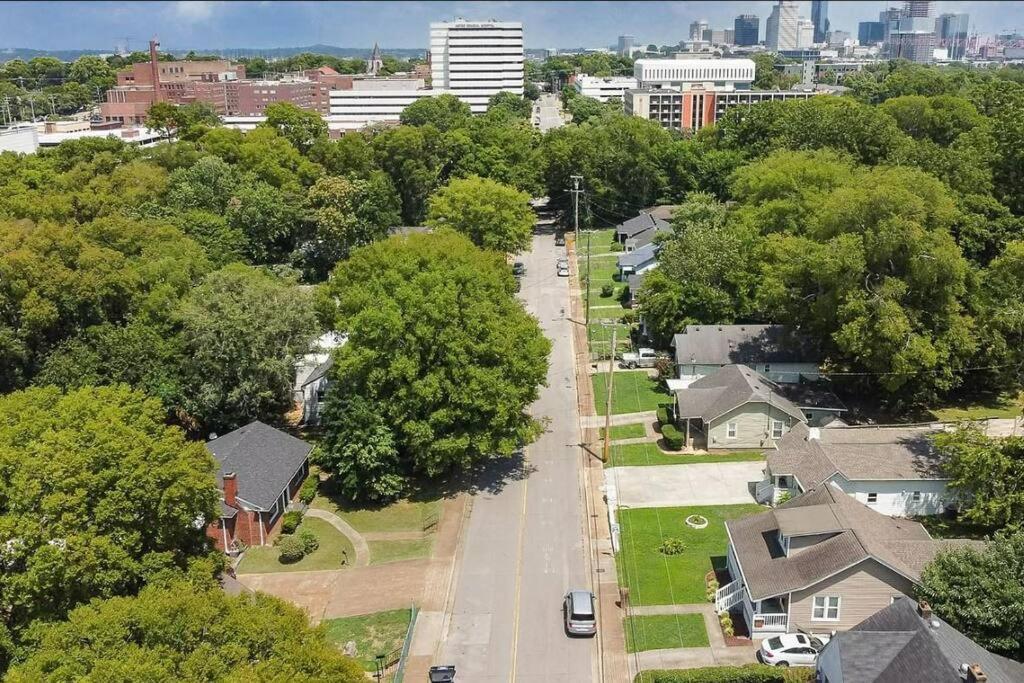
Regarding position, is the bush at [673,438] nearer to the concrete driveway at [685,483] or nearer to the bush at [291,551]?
the concrete driveway at [685,483]

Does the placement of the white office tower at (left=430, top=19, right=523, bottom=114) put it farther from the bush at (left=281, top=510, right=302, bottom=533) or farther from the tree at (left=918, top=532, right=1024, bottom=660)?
the tree at (left=918, top=532, right=1024, bottom=660)

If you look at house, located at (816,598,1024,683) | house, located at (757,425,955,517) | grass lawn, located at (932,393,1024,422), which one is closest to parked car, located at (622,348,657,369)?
grass lawn, located at (932,393,1024,422)

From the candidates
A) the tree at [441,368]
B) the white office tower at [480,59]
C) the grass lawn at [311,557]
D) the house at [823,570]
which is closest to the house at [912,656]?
the house at [823,570]

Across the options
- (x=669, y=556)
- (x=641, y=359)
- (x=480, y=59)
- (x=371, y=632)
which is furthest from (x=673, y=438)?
(x=480, y=59)

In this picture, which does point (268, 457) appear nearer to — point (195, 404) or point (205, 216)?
point (195, 404)

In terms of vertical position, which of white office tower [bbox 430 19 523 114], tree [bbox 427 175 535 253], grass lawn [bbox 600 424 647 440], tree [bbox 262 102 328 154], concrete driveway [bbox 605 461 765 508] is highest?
white office tower [bbox 430 19 523 114]

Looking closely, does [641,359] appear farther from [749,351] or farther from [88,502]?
[88,502]
